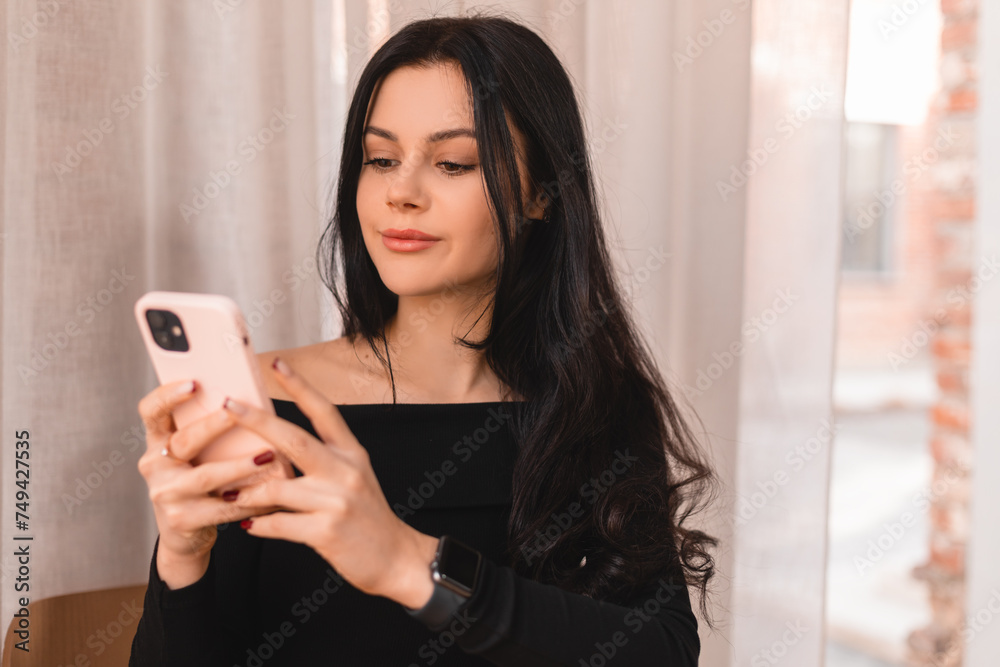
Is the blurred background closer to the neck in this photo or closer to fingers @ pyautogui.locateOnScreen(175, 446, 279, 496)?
the neck

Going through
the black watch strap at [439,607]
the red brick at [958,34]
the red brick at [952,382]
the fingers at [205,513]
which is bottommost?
the red brick at [952,382]

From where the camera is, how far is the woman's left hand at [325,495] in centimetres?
56

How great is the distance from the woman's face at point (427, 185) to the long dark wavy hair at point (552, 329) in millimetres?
21

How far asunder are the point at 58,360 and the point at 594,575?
2.23 feet

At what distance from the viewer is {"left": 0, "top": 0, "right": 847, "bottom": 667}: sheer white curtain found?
95 cm

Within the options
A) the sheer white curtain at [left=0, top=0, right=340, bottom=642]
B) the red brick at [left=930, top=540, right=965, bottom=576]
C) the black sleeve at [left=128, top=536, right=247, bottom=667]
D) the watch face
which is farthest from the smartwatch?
the red brick at [left=930, top=540, right=965, bottom=576]

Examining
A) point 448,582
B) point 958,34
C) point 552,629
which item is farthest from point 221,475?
point 958,34

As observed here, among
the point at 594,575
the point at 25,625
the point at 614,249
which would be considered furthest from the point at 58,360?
the point at 614,249

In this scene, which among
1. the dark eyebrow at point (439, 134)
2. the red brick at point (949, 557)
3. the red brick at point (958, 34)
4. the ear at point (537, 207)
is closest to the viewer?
the dark eyebrow at point (439, 134)

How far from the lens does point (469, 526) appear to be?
938mm

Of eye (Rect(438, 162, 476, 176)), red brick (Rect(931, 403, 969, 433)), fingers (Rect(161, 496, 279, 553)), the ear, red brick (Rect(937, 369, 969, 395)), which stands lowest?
red brick (Rect(931, 403, 969, 433))

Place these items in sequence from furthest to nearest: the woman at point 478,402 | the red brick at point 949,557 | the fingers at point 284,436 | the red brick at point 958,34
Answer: the red brick at point 949,557 < the red brick at point 958,34 < the woman at point 478,402 < the fingers at point 284,436

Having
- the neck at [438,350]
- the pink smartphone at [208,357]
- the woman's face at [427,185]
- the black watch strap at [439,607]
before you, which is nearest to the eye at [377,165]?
the woman's face at [427,185]

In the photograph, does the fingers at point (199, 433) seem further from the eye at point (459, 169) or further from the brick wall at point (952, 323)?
the brick wall at point (952, 323)
